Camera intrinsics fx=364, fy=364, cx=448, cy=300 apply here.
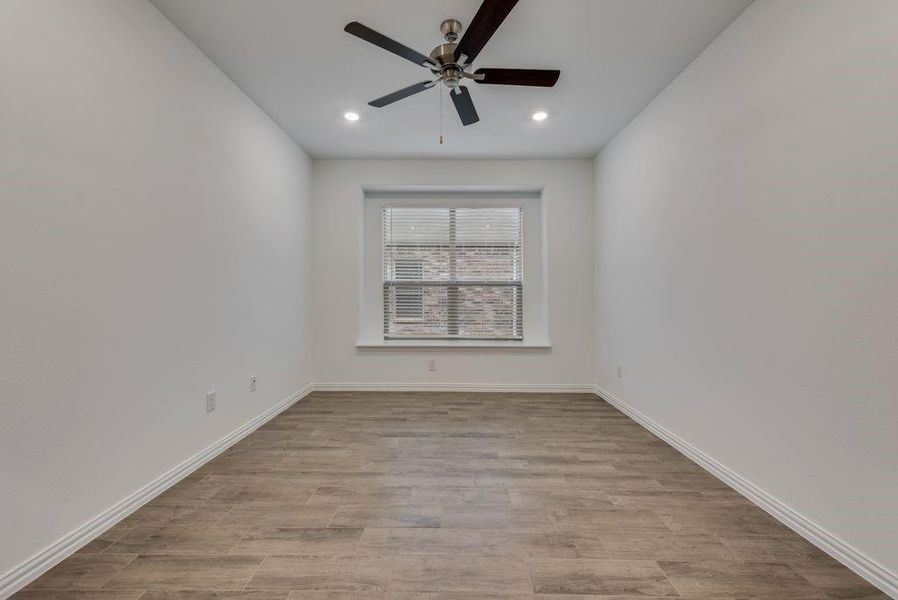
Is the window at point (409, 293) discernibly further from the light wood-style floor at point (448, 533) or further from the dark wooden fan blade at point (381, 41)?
the dark wooden fan blade at point (381, 41)

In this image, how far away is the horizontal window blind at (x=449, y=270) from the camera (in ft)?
14.4

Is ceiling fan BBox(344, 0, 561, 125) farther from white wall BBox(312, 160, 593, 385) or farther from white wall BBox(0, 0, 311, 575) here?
white wall BBox(312, 160, 593, 385)

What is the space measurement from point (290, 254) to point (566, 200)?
9.76 ft

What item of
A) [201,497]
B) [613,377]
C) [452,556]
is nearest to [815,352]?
[452,556]

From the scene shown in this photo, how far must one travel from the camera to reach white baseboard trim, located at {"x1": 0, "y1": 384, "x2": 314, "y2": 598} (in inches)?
51.2

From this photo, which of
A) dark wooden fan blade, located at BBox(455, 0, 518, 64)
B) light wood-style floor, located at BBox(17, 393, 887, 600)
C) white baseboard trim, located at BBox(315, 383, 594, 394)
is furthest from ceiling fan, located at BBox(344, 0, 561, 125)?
white baseboard trim, located at BBox(315, 383, 594, 394)

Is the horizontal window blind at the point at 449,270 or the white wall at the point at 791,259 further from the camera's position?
the horizontal window blind at the point at 449,270

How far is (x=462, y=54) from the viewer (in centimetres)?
197

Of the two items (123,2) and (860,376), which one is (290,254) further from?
(860,376)

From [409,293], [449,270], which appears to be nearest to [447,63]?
[449,270]

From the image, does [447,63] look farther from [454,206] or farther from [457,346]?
[457,346]

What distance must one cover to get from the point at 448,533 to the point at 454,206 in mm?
3486

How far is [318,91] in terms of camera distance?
2.72 meters

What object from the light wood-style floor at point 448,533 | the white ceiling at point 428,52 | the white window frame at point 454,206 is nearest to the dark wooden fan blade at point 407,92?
the white ceiling at point 428,52
